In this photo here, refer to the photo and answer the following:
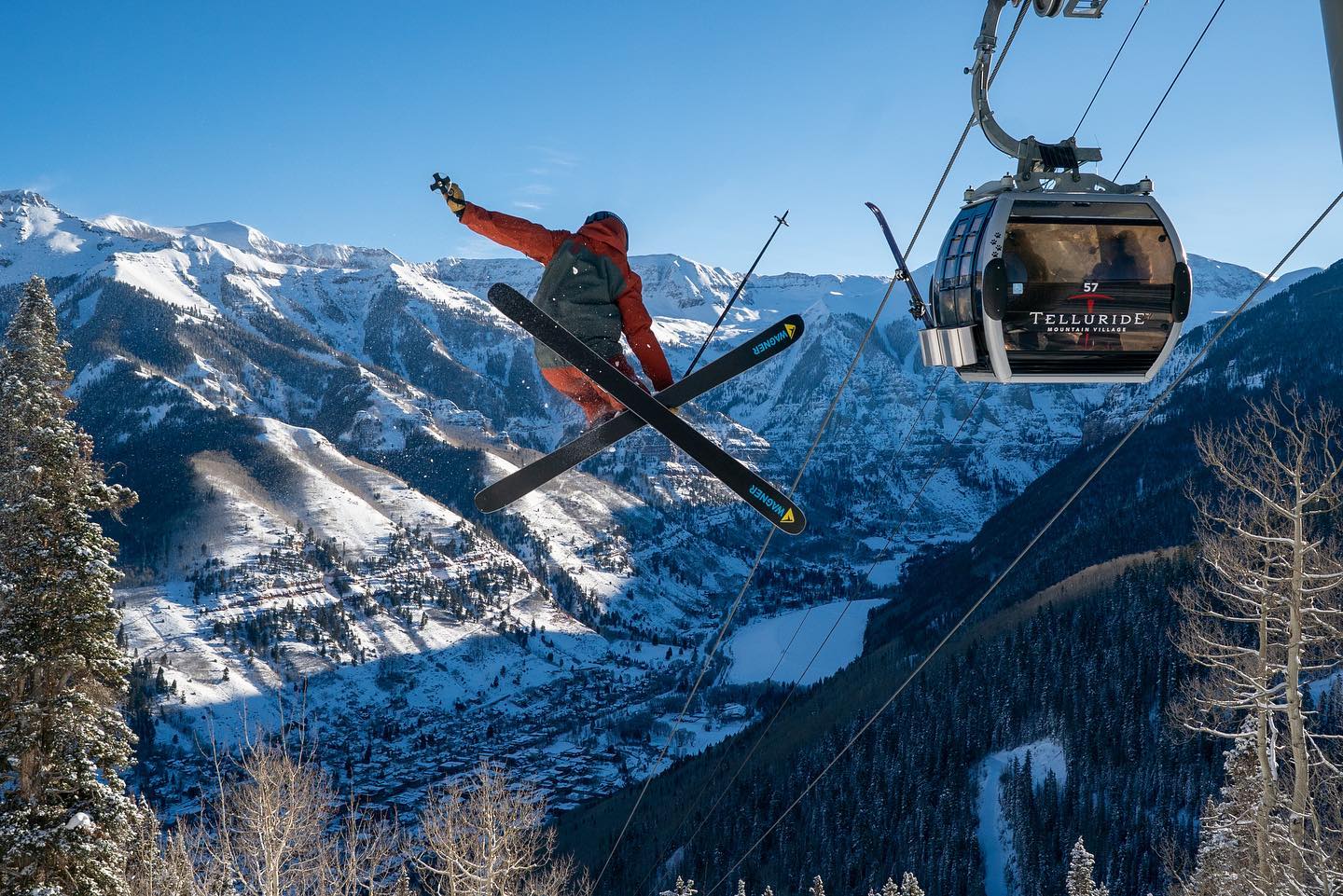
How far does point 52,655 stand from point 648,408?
11723 millimetres

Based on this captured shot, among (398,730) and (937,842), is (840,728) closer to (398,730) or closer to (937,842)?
(937,842)

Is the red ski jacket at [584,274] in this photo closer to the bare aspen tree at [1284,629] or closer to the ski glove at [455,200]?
the ski glove at [455,200]

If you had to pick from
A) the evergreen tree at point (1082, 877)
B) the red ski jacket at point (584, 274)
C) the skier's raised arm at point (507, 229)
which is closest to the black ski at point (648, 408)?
the red ski jacket at point (584, 274)

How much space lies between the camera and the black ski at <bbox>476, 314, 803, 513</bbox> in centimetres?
607

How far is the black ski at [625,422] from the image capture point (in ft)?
19.9

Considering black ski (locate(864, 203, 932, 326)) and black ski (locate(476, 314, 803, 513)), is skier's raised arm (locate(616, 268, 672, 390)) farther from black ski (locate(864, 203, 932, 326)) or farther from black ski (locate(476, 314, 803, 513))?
black ski (locate(864, 203, 932, 326))

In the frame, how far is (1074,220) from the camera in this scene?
5.98 meters

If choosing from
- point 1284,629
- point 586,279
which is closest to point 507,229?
point 586,279

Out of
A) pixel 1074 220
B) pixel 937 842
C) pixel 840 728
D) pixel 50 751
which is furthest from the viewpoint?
pixel 840 728

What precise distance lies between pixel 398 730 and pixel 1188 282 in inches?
6976

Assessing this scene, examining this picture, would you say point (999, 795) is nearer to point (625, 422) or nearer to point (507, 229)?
point (625, 422)

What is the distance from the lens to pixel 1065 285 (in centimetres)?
618

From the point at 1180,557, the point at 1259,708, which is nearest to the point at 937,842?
the point at 1180,557

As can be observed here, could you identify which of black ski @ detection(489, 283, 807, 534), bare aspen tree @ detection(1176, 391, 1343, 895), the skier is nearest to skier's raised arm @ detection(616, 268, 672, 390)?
the skier
